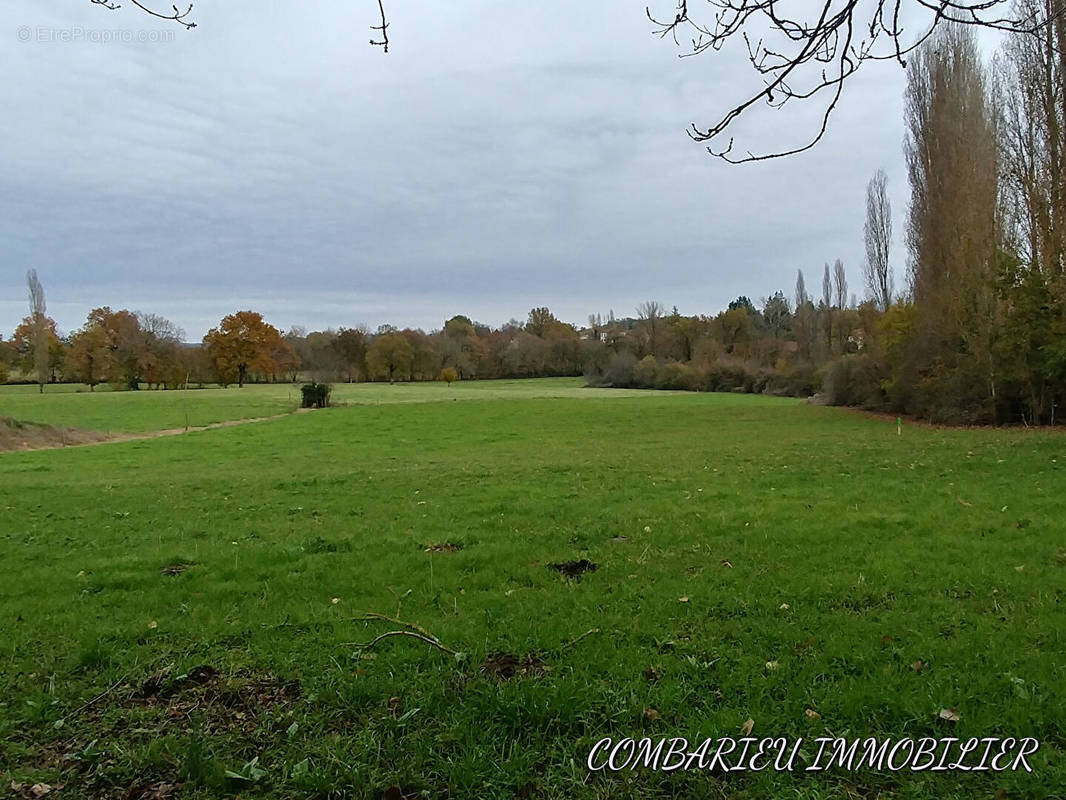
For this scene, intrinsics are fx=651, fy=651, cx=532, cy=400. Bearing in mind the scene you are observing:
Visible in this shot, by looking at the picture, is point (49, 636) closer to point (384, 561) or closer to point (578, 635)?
point (384, 561)

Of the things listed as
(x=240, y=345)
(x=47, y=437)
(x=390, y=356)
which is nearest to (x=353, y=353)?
(x=390, y=356)

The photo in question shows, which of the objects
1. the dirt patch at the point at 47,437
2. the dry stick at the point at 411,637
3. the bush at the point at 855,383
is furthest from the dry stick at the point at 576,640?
the bush at the point at 855,383

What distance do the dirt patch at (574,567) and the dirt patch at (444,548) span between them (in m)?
1.26

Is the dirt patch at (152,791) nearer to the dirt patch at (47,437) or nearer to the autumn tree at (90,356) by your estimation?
the dirt patch at (47,437)

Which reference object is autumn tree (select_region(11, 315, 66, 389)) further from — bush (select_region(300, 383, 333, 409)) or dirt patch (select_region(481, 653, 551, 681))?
dirt patch (select_region(481, 653, 551, 681))

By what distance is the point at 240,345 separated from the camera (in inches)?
3127

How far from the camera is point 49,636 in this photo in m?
4.72

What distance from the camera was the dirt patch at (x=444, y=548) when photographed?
6.89 meters

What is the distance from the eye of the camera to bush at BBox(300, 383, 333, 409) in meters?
52.2

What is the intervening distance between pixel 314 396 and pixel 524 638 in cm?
5111

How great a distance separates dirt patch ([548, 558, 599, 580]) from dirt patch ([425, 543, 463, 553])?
126 cm

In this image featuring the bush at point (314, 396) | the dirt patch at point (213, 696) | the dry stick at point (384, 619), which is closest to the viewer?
the dirt patch at point (213, 696)

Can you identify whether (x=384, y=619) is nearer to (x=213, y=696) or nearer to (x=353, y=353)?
(x=213, y=696)

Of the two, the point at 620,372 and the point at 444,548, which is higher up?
the point at 620,372
